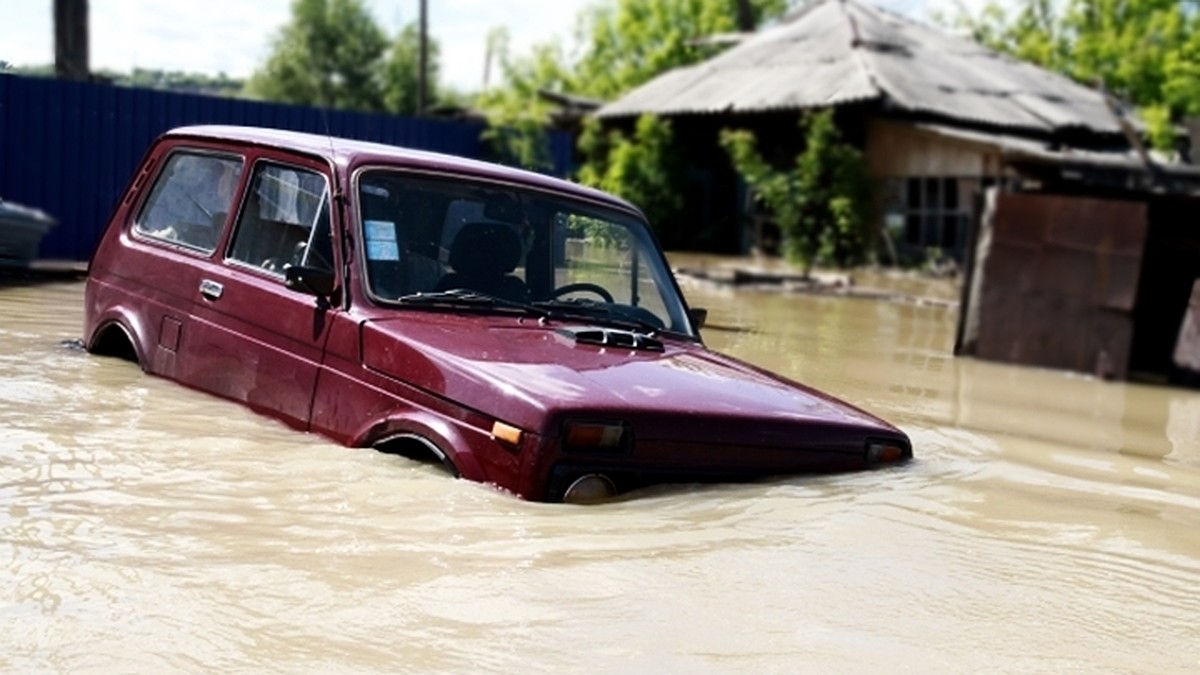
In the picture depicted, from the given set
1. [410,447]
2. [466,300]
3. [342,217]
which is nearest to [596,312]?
[466,300]

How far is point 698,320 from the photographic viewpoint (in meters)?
6.22

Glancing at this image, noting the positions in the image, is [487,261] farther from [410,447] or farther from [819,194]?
[819,194]

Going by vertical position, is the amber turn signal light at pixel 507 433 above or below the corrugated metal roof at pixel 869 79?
below

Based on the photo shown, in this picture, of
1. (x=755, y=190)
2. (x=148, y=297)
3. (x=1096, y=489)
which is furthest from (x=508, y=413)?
(x=755, y=190)

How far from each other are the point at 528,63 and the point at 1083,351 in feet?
139

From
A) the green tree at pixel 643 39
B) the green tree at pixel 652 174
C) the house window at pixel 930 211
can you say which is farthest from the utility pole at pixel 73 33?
the green tree at pixel 643 39

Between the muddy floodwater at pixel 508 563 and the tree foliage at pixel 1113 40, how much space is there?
92.3ft

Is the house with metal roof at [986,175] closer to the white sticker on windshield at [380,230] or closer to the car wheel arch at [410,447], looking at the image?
the white sticker on windshield at [380,230]

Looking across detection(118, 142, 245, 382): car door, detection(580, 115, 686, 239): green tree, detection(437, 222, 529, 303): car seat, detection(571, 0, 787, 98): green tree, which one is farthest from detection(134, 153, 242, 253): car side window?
detection(571, 0, 787, 98): green tree

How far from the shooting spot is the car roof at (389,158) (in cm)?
570

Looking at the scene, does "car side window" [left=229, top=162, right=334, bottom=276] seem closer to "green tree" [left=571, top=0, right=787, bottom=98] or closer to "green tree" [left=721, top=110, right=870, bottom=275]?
"green tree" [left=721, top=110, right=870, bottom=275]

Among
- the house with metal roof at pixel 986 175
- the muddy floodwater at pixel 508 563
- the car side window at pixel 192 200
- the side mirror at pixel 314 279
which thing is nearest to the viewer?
the muddy floodwater at pixel 508 563

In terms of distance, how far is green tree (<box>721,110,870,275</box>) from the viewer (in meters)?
25.7

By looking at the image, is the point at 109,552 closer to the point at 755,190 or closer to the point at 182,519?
the point at 182,519
